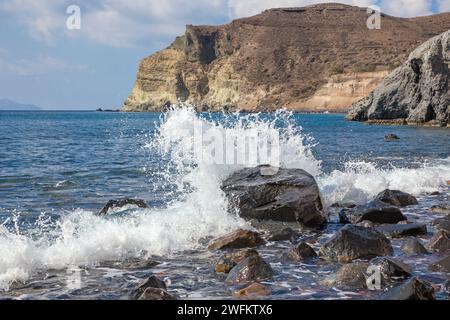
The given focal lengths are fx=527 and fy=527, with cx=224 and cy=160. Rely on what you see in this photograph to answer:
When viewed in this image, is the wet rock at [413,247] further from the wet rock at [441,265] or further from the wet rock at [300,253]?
the wet rock at [300,253]

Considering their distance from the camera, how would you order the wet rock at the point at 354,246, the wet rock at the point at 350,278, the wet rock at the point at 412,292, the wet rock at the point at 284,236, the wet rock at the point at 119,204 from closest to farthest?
the wet rock at the point at 412,292
the wet rock at the point at 350,278
the wet rock at the point at 354,246
the wet rock at the point at 284,236
the wet rock at the point at 119,204

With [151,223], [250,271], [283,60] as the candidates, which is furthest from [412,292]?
[283,60]

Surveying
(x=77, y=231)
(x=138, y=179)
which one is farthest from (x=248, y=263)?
(x=138, y=179)

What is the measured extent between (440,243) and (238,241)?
3.19 meters

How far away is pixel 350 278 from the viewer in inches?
259

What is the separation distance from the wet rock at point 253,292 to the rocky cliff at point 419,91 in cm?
4970

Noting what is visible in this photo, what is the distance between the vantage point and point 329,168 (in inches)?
805

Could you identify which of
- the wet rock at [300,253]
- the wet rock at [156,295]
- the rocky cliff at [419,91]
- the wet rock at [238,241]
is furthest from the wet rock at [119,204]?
the rocky cliff at [419,91]

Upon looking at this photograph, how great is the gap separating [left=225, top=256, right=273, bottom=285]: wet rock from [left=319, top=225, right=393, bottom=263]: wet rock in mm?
1263

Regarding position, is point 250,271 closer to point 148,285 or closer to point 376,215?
point 148,285

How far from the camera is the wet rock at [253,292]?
20.4ft
